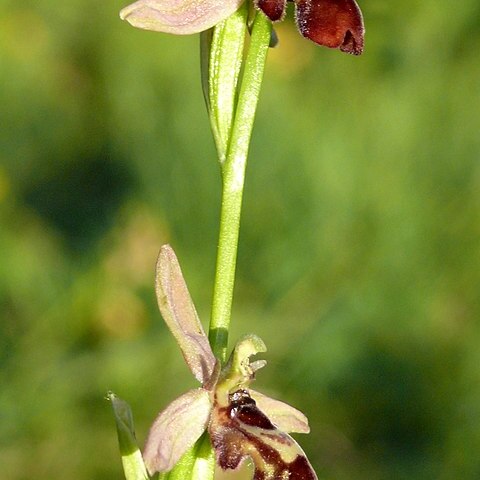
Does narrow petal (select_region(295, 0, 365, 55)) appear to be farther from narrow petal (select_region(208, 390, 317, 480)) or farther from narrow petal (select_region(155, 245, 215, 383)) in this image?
narrow petal (select_region(208, 390, 317, 480))

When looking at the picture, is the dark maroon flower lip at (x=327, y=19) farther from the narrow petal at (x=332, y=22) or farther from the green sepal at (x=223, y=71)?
the green sepal at (x=223, y=71)

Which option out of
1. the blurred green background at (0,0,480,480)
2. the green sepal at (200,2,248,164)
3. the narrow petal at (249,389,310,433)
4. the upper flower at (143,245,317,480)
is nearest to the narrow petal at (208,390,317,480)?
the upper flower at (143,245,317,480)

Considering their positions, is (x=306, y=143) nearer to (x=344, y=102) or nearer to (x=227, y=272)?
(x=344, y=102)

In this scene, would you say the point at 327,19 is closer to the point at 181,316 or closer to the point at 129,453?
the point at 181,316

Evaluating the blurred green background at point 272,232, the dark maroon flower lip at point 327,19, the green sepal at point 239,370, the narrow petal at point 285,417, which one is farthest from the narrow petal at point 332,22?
the blurred green background at point 272,232

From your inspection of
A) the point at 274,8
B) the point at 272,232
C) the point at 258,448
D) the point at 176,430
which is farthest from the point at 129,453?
the point at 272,232
